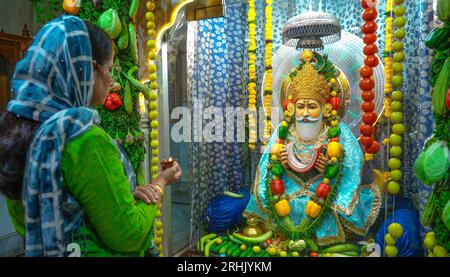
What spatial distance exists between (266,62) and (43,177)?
77.4 inches

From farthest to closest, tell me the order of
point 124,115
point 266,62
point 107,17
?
point 266,62, point 124,115, point 107,17

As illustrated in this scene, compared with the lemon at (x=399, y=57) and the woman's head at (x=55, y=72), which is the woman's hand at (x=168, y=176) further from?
the lemon at (x=399, y=57)

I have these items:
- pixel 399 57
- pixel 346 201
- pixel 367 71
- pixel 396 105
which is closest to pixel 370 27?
pixel 367 71

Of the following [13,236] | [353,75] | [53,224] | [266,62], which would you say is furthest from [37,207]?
[353,75]

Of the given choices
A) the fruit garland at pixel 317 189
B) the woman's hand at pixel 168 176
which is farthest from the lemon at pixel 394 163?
the woman's hand at pixel 168 176

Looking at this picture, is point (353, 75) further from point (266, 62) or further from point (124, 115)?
point (124, 115)

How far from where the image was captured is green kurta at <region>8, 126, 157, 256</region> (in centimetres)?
82

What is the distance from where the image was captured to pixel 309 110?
2340 mm

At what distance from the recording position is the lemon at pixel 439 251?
1114 millimetres

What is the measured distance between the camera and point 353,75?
7.64 feet

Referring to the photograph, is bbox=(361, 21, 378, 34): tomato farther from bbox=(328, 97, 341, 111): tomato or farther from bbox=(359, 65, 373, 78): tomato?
bbox=(328, 97, 341, 111): tomato

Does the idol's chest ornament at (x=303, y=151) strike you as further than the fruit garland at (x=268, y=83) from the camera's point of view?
No

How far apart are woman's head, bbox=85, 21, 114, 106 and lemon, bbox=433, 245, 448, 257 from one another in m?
1.24

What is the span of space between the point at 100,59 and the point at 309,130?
173 cm
